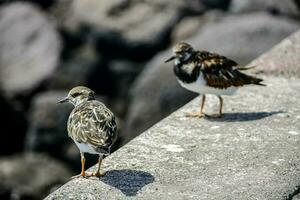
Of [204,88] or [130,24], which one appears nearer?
[204,88]

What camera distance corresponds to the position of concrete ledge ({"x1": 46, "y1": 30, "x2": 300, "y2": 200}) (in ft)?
17.3

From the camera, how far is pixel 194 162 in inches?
224

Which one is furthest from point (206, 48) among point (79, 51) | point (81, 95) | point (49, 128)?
point (81, 95)

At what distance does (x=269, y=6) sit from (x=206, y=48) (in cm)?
196

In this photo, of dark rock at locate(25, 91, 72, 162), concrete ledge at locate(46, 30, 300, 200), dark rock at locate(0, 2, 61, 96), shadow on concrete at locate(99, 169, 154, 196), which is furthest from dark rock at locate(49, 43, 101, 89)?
shadow on concrete at locate(99, 169, 154, 196)

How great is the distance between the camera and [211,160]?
5723 mm

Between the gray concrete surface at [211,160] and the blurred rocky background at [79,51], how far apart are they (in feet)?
13.5

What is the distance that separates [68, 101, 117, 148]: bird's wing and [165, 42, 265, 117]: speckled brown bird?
127 cm

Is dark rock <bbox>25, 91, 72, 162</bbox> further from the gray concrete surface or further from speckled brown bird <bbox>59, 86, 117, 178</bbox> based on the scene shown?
speckled brown bird <bbox>59, 86, 117, 178</bbox>

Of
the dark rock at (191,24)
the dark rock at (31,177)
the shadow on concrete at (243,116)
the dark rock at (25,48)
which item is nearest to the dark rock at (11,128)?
the dark rock at (25,48)

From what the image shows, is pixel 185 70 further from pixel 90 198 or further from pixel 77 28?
pixel 77 28

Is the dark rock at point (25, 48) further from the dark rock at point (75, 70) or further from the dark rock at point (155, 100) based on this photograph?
the dark rock at point (155, 100)

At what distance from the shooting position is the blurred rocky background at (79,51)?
11.4 m

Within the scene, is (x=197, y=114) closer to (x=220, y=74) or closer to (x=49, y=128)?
(x=220, y=74)
